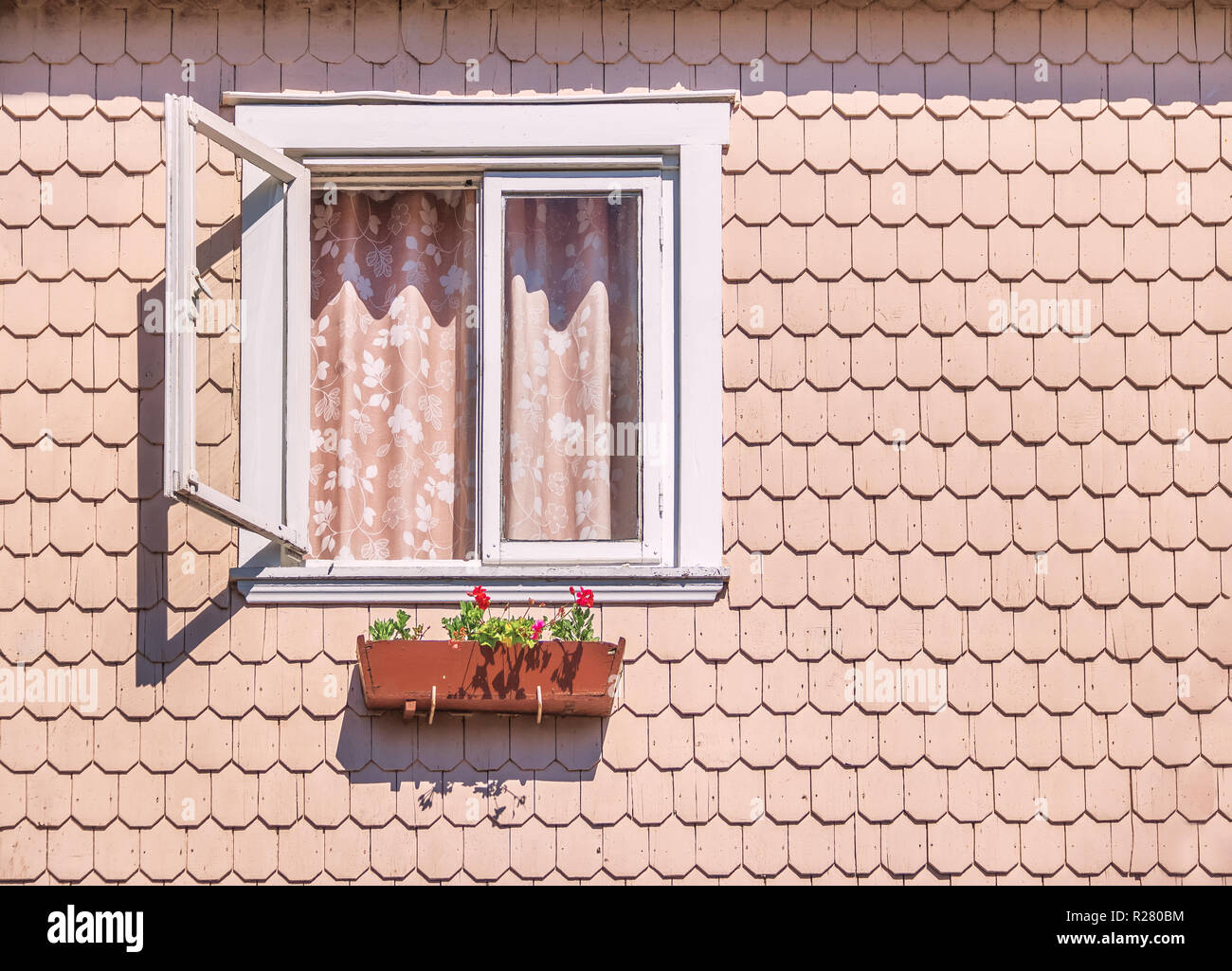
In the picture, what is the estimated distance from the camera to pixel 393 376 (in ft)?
13.4

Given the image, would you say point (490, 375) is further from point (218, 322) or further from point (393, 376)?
point (218, 322)

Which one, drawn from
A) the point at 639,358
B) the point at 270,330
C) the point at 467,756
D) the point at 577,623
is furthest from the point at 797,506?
the point at 270,330

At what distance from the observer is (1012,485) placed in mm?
3965

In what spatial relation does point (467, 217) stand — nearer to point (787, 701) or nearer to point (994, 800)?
point (787, 701)

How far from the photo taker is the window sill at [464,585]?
3.89 meters

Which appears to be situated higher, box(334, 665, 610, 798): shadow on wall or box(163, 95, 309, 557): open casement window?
box(163, 95, 309, 557): open casement window

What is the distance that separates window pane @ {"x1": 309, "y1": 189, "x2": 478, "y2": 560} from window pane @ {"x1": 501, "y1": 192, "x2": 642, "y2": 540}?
0.52ft

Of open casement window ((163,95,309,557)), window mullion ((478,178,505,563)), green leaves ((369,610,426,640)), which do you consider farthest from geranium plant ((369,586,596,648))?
open casement window ((163,95,309,557))

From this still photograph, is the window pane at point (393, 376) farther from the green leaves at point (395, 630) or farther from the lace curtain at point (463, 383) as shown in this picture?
the green leaves at point (395, 630)

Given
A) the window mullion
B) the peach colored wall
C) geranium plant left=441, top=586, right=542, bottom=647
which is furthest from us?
the window mullion

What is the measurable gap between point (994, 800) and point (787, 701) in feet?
2.39

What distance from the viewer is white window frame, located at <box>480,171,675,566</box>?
157 inches

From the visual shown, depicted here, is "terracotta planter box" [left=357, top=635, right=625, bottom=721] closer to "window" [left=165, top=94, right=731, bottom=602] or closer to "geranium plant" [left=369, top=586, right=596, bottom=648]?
"geranium plant" [left=369, top=586, right=596, bottom=648]

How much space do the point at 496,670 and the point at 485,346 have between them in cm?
108
